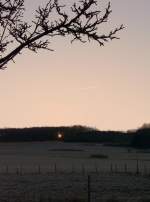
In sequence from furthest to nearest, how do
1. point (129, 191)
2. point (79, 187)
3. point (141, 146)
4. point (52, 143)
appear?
point (52, 143) → point (141, 146) → point (79, 187) → point (129, 191)

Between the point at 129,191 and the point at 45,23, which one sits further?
the point at 129,191

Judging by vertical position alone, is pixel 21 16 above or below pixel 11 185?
above

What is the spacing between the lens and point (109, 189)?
42406 millimetres

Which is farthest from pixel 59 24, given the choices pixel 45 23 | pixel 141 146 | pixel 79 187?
pixel 141 146

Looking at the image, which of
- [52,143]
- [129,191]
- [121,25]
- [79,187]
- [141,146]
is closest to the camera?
[121,25]

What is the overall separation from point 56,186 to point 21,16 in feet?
107

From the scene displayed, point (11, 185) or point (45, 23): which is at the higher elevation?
point (45, 23)

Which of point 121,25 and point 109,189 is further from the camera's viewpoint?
point 109,189

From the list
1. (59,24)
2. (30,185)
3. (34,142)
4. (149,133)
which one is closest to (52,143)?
(34,142)

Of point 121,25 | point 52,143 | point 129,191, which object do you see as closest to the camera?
point 121,25

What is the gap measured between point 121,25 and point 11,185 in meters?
34.5

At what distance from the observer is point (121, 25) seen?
13.5 meters

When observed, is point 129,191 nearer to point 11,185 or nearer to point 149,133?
point 11,185

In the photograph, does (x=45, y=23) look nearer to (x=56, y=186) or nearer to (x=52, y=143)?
(x=56, y=186)
